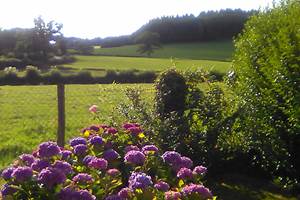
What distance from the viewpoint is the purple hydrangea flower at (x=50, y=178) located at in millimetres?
3963

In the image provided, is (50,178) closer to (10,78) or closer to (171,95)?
(171,95)

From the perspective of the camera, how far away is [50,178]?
3969 millimetres

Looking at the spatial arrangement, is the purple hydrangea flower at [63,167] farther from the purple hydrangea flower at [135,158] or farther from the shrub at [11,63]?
the shrub at [11,63]

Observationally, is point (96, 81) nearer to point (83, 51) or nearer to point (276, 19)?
point (276, 19)

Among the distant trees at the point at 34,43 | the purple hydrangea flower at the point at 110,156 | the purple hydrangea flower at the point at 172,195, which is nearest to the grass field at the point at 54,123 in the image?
the purple hydrangea flower at the point at 110,156

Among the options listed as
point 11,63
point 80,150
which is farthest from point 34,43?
point 80,150

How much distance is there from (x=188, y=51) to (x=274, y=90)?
6938 centimetres

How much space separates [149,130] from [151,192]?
4271mm

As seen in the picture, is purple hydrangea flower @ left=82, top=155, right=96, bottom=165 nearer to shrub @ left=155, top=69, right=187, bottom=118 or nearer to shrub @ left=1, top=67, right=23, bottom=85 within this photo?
shrub @ left=155, top=69, right=187, bottom=118

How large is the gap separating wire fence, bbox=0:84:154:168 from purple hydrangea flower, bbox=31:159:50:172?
5011 mm

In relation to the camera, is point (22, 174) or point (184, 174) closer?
point (22, 174)

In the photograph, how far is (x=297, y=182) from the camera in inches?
304

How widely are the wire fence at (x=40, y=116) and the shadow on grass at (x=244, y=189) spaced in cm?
211

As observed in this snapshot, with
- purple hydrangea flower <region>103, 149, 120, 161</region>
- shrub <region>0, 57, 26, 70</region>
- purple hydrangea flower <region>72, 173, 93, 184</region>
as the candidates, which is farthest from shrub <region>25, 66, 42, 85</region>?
purple hydrangea flower <region>72, 173, 93, 184</region>
